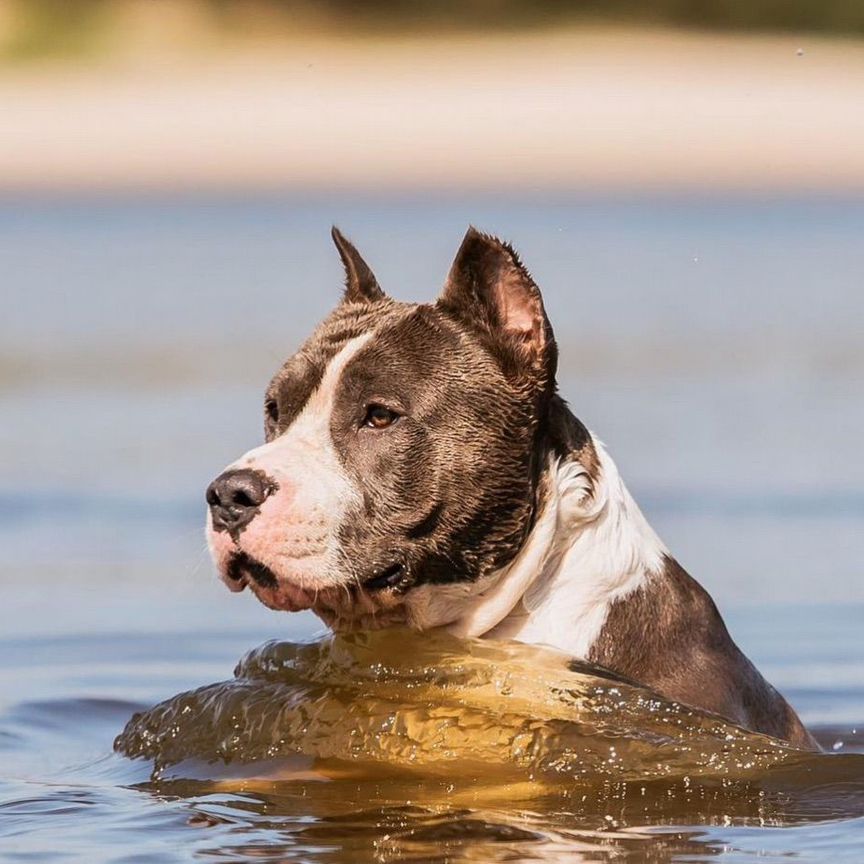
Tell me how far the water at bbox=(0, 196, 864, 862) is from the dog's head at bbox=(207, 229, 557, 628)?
18.1 inches

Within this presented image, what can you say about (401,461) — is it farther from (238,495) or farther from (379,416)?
(238,495)

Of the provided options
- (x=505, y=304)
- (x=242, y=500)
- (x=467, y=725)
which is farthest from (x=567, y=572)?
(x=242, y=500)

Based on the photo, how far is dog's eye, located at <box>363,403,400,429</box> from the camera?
6.98m

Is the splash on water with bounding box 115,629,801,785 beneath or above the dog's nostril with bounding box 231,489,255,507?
beneath

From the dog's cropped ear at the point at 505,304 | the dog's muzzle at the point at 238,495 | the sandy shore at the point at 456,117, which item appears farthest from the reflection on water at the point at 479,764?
the sandy shore at the point at 456,117

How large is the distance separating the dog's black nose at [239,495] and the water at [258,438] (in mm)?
866

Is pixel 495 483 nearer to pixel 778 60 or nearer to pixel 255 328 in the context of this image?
pixel 255 328

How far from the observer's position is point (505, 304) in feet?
23.5

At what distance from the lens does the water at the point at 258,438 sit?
263 inches

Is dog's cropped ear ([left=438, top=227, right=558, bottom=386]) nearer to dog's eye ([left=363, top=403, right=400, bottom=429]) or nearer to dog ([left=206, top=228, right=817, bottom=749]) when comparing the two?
Answer: dog ([left=206, top=228, right=817, bottom=749])

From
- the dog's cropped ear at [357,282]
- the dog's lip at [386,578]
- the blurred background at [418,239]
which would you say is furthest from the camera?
the blurred background at [418,239]

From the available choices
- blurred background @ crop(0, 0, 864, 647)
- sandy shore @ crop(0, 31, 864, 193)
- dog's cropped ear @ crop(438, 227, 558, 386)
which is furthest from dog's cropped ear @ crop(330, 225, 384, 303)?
sandy shore @ crop(0, 31, 864, 193)

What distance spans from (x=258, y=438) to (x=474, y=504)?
6920mm

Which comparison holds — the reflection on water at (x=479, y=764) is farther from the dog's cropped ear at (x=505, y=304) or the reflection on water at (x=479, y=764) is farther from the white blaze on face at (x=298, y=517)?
the dog's cropped ear at (x=505, y=304)
